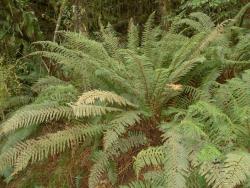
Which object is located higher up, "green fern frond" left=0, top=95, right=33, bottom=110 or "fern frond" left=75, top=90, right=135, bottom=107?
"fern frond" left=75, top=90, right=135, bottom=107

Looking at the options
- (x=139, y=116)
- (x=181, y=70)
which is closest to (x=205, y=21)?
(x=181, y=70)

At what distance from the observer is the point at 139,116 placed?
483 cm

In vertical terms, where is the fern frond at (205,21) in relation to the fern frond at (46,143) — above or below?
above

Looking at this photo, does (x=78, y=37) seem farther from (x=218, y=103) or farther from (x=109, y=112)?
(x=218, y=103)

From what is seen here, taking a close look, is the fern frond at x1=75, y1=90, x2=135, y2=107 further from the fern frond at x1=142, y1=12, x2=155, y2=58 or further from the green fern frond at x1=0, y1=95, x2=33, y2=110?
the green fern frond at x1=0, y1=95, x2=33, y2=110

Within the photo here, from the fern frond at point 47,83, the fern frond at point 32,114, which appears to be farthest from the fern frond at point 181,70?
the fern frond at point 47,83

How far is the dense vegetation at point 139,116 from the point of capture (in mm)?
3961

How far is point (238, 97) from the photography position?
4582 millimetres

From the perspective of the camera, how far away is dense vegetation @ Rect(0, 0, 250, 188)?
3961mm

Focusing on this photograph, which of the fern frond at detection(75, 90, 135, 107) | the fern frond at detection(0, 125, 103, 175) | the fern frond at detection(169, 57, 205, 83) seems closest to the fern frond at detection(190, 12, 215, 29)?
the fern frond at detection(169, 57, 205, 83)

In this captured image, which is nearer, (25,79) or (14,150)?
(14,150)

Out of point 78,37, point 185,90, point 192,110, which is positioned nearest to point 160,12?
point 78,37

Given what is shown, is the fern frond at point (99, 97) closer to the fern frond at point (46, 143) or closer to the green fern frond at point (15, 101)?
the fern frond at point (46, 143)

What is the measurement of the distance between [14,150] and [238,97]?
248cm
